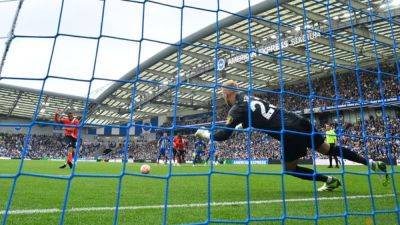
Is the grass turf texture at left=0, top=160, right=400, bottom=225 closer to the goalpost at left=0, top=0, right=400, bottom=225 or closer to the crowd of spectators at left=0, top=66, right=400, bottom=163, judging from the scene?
the goalpost at left=0, top=0, right=400, bottom=225

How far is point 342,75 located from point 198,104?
46.7 feet

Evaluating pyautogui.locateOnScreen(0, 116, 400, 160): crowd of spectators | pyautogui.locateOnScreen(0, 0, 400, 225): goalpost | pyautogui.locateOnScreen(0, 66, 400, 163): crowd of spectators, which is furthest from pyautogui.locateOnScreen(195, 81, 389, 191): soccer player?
pyautogui.locateOnScreen(0, 116, 400, 160): crowd of spectators

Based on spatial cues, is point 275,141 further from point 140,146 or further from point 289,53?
point 140,146

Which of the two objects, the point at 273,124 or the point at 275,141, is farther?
the point at 275,141

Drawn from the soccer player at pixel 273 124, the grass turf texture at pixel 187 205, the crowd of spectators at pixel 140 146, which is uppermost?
the crowd of spectators at pixel 140 146

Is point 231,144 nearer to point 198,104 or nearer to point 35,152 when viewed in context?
point 198,104

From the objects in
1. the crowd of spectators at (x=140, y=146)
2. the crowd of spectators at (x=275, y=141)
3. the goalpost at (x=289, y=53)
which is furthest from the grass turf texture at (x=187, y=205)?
the crowd of spectators at (x=140, y=146)

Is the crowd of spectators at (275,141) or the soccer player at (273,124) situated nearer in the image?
the soccer player at (273,124)

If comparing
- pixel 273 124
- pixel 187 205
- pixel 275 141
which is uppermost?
pixel 275 141

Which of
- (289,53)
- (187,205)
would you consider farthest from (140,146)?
(187,205)

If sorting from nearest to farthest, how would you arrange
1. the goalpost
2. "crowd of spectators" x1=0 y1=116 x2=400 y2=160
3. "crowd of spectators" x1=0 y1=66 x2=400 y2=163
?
the goalpost → "crowd of spectators" x1=0 y1=66 x2=400 y2=163 → "crowd of spectators" x1=0 y1=116 x2=400 y2=160

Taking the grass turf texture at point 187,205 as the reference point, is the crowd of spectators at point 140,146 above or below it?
above

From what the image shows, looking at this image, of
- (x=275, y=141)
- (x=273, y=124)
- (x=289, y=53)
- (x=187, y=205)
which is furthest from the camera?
(x=289, y=53)

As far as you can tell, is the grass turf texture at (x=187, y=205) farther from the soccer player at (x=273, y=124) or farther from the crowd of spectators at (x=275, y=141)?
the crowd of spectators at (x=275, y=141)
